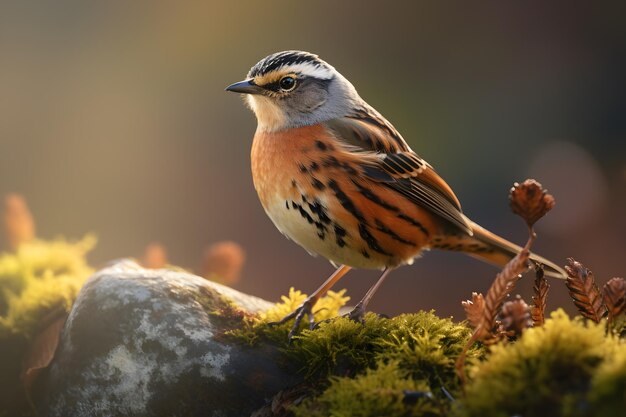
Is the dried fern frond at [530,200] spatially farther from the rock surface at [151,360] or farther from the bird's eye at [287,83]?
the bird's eye at [287,83]

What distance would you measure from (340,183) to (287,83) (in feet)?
3.63

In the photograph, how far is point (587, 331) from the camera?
8.36 feet

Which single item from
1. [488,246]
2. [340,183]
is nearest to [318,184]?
Answer: [340,183]

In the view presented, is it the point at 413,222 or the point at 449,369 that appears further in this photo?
the point at 413,222

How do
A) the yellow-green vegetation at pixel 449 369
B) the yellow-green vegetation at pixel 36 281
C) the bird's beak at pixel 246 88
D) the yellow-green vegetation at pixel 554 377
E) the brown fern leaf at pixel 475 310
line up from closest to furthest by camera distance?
the yellow-green vegetation at pixel 554 377 < the yellow-green vegetation at pixel 449 369 < the brown fern leaf at pixel 475 310 < the yellow-green vegetation at pixel 36 281 < the bird's beak at pixel 246 88

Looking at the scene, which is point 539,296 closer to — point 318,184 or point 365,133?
point 318,184

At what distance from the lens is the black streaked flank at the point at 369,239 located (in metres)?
4.43

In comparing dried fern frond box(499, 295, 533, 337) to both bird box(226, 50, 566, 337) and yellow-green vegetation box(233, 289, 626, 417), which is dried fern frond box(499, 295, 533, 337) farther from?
bird box(226, 50, 566, 337)

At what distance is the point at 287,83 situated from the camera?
16.9 ft

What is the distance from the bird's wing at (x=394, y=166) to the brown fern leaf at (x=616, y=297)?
6.27ft

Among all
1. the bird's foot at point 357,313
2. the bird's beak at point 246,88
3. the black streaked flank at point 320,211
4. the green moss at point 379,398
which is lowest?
the bird's foot at point 357,313

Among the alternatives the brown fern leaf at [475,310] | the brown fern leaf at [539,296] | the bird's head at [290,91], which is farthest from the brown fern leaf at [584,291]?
the bird's head at [290,91]

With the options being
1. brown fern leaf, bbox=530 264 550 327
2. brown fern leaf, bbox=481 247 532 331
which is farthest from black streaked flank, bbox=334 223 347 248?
brown fern leaf, bbox=481 247 532 331

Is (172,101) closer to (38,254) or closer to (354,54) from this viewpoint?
(354,54)
